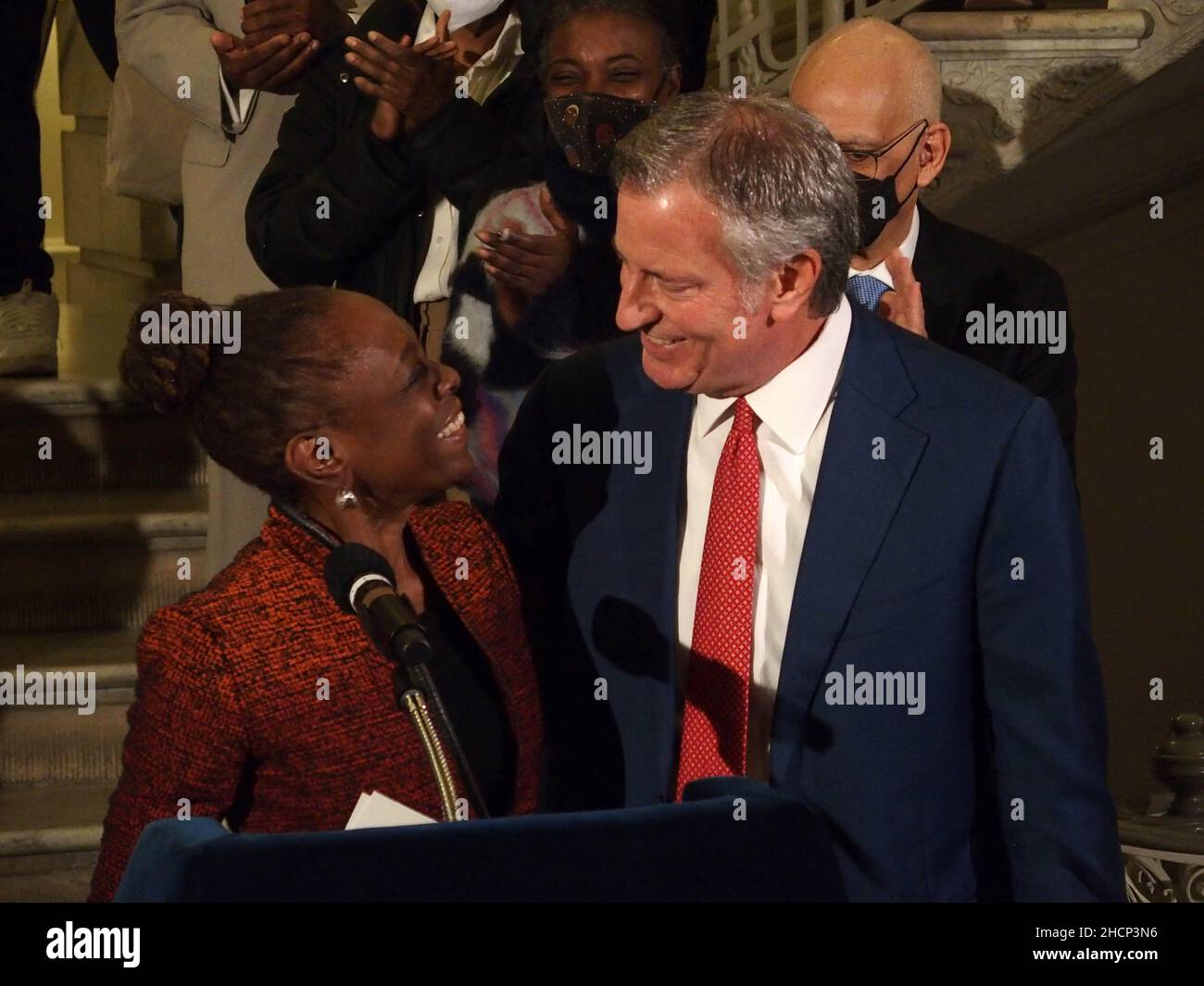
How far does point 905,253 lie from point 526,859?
0.94 metres

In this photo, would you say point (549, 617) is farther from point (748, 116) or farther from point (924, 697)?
point (748, 116)

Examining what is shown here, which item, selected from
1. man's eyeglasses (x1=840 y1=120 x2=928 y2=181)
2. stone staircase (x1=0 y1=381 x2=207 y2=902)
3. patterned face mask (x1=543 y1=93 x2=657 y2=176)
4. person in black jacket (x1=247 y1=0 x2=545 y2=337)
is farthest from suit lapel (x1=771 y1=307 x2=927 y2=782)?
stone staircase (x1=0 y1=381 x2=207 y2=902)

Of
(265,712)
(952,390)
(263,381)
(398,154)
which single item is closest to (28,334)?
(398,154)

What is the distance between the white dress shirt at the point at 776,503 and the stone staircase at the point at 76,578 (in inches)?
36.9

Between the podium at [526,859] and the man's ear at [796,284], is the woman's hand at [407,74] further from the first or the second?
the podium at [526,859]

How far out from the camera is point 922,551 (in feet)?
4.52

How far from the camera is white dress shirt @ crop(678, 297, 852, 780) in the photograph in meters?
1.43

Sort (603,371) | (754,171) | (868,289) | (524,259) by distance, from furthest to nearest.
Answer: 1. (524,259)
2. (868,289)
3. (603,371)
4. (754,171)

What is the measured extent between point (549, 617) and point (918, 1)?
1100mm

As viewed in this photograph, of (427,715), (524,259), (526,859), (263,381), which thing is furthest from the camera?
(524,259)

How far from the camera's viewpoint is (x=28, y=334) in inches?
105

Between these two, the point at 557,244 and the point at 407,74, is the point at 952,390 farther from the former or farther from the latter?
the point at 407,74

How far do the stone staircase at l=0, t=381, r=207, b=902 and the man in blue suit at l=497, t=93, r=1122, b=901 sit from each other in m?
0.92
